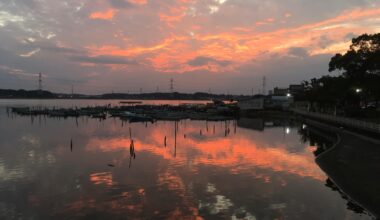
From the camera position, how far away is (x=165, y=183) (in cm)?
2942

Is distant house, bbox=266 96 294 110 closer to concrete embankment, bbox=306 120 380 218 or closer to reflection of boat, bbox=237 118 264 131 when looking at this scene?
reflection of boat, bbox=237 118 264 131

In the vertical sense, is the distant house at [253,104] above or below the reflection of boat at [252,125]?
above

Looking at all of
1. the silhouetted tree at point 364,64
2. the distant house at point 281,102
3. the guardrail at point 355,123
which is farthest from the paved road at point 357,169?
the distant house at point 281,102

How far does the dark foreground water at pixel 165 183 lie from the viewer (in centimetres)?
2230

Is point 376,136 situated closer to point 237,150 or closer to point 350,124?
Answer: point 350,124

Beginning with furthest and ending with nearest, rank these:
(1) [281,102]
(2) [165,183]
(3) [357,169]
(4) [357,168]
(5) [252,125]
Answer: (1) [281,102], (5) [252,125], (2) [165,183], (4) [357,168], (3) [357,169]

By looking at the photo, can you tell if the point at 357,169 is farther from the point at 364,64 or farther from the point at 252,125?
the point at 252,125

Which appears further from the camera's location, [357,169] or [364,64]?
[364,64]

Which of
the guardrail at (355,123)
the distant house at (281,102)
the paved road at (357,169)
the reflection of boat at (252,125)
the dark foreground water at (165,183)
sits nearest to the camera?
the paved road at (357,169)

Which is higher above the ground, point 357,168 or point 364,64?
point 364,64

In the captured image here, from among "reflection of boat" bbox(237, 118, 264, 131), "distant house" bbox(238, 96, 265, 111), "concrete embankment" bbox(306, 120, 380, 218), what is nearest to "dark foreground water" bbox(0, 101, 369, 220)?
"concrete embankment" bbox(306, 120, 380, 218)

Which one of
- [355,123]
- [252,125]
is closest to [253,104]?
[252,125]

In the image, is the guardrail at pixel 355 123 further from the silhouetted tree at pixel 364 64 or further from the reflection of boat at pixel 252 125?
the reflection of boat at pixel 252 125

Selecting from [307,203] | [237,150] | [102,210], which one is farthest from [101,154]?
[307,203]
